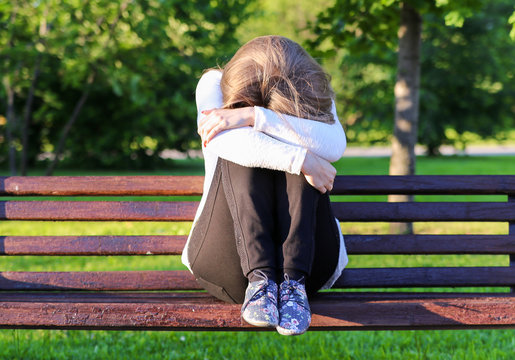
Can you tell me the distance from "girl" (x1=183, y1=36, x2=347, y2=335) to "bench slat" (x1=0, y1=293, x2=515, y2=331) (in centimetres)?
13

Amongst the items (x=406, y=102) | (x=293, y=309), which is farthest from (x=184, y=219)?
(x=406, y=102)

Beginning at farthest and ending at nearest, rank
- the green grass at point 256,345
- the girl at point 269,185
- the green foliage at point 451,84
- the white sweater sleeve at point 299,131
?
the green foliage at point 451,84 < the green grass at point 256,345 < the white sweater sleeve at point 299,131 < the girl at point 269,185

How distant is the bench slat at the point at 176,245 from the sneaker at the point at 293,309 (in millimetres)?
627

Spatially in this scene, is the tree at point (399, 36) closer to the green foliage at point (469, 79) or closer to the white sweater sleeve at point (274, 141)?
the white sweater sleeve at point (274, 141)

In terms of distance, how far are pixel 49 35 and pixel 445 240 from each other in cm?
744

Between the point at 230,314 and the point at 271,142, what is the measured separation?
0.63m

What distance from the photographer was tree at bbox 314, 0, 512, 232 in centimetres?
523

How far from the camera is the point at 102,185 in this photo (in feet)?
8.88

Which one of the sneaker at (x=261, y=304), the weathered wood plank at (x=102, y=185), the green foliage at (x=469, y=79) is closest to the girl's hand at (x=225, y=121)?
the weathered wood plank at (x=102, y=185)

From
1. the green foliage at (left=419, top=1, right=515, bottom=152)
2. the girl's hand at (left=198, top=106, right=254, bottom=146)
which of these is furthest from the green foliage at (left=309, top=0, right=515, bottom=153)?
the girl's hand at (left=198, top=106, right=254, bottom=146)

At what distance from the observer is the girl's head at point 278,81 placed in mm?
2312

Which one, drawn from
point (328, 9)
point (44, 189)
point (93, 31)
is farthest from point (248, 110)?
point (93, 31)

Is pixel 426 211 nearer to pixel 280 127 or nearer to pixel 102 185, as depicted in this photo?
pixel 280 127

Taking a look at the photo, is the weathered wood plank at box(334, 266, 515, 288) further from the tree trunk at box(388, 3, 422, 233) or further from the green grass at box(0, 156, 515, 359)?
the tree trunk at box(388, 3, 422, 233)
